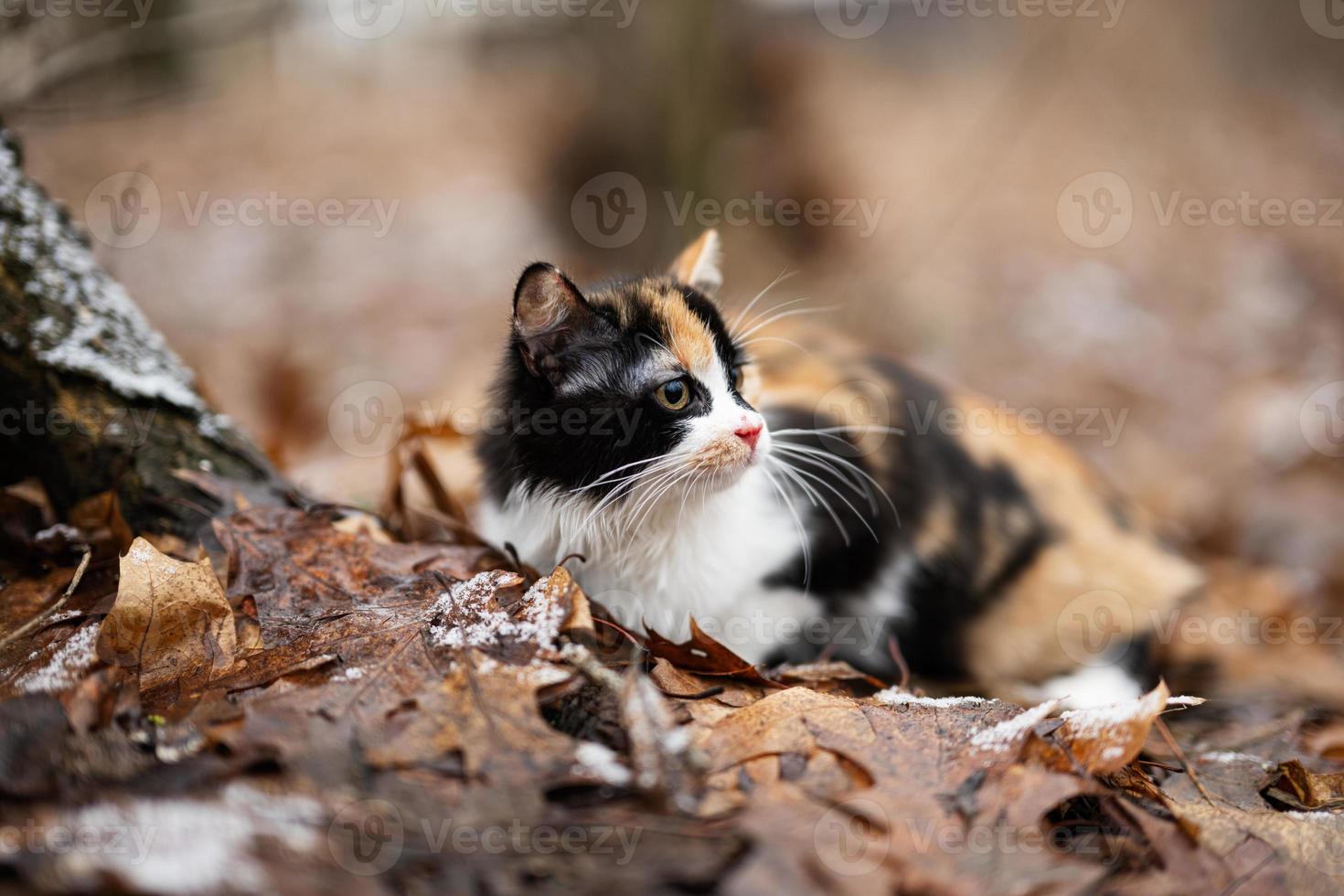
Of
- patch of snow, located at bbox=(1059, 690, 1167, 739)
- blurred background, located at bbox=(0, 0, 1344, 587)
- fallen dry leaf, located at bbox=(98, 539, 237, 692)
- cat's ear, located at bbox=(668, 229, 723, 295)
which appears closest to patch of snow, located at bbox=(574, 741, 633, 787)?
fallen dry leaf, located at bbox=(98, 539, 237, 692)

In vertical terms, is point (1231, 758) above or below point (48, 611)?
below

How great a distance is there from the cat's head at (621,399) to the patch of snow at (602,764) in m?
0.84

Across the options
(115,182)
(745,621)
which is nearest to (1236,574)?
(745,621)

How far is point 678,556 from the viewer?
8.11ft

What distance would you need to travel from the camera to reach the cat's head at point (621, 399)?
2.21 meters

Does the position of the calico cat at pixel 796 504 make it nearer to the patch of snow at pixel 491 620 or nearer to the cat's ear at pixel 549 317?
the cat's ear at pixel 549 317

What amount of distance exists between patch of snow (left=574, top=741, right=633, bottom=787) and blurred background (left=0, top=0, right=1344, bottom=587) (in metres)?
2.31

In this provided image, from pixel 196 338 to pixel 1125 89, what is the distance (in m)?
7.72

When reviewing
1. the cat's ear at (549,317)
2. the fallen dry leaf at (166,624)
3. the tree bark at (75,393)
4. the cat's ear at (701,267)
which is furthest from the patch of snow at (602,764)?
the cat's ear at (701,267)

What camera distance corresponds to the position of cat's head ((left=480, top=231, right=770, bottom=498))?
2.21 metres

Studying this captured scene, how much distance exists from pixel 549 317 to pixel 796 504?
3.12 feet

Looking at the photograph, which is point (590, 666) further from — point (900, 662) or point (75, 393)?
point (75, 393)

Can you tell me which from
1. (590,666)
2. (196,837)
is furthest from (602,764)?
(196,837)

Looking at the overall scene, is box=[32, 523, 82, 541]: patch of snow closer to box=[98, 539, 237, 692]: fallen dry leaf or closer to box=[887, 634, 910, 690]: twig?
box=[98, 539, 237, 692]: fallen dry leaf
